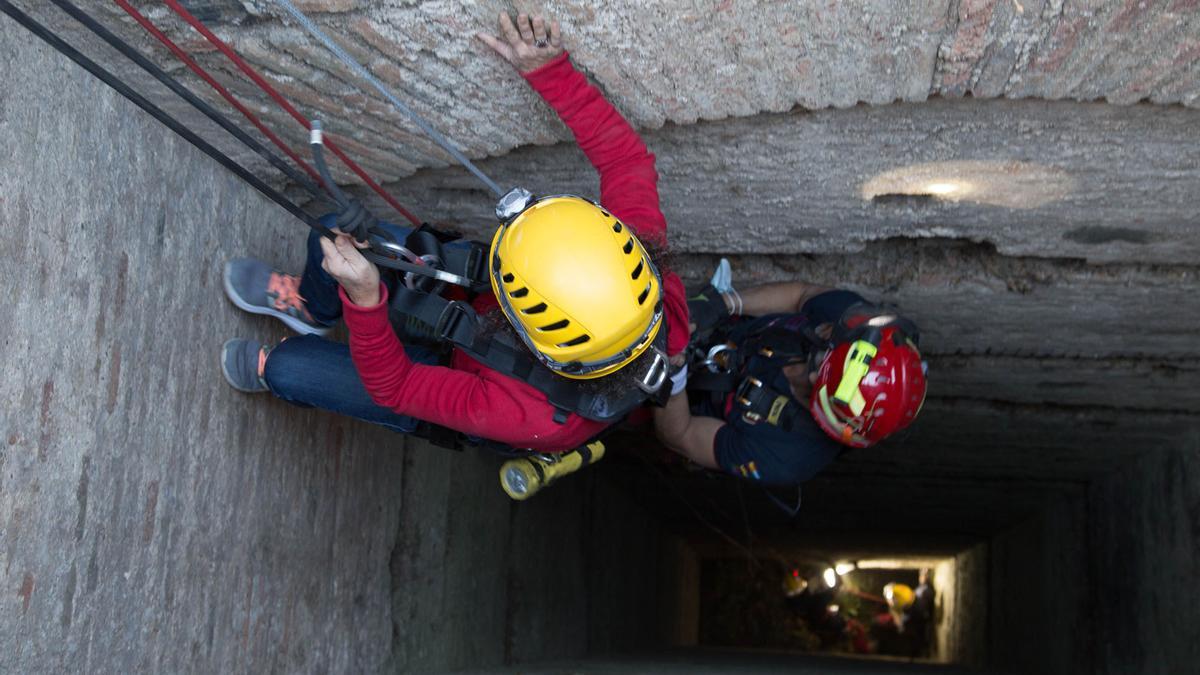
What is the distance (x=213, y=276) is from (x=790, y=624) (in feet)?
35.2

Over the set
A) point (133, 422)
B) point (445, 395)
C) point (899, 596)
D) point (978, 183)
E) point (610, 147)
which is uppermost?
point (978, 183)

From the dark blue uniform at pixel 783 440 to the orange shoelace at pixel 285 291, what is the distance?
1.69 m

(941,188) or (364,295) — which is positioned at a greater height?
(941,188)

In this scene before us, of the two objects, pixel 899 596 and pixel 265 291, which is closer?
pixel 265 291

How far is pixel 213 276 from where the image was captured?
300 cm

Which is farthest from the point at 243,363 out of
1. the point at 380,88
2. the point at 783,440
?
the point at 783,440

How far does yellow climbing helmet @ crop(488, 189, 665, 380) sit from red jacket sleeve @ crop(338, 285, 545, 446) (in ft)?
0.64

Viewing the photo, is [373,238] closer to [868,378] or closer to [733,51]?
[733,51]

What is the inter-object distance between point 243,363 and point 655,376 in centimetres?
124

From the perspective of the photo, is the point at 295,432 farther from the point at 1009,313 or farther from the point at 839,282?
the point at 1009,313

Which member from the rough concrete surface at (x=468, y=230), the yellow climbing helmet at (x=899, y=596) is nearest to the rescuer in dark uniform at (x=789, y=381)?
the rough concrete surface at (x=468, y=230)

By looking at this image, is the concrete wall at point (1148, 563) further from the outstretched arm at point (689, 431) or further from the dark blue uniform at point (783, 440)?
the outstretched arm at point (689, 431)

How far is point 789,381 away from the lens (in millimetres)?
3938

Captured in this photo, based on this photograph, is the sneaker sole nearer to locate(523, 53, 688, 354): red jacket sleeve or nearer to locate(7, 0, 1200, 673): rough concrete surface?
locate(7, 0, 1200, 673): rough concrete surface
